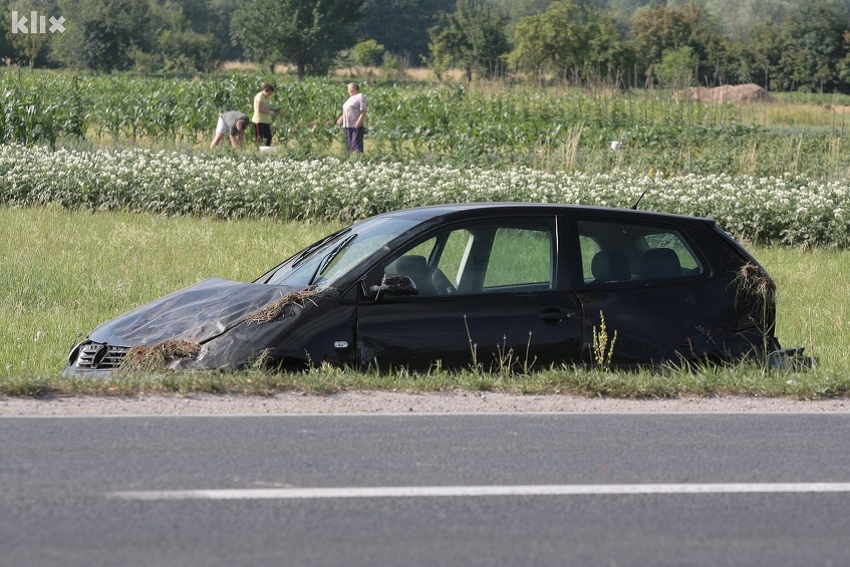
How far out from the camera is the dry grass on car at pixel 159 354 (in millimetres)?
7691

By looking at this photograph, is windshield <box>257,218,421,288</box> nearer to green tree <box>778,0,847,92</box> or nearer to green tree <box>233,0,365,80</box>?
green tree <box>778,0,847,92</box>

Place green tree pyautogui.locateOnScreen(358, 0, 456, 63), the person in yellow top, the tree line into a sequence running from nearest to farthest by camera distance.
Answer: the person in yellow top → the tree line → green tree pyautogui.locateOnScreen(358, 0, 456, 63)

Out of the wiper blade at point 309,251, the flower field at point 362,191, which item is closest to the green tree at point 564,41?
the flower field at point 362,191

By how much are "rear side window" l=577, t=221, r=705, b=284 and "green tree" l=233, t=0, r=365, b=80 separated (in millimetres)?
73415

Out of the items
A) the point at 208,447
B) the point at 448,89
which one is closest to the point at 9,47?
the point at 448,89

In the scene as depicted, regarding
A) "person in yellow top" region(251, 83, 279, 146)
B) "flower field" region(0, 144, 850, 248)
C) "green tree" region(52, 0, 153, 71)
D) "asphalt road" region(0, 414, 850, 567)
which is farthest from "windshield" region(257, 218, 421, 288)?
"green tree" region(52, 0, 153, 71)

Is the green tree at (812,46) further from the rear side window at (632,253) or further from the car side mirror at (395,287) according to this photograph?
the car side mirror at (395,287)

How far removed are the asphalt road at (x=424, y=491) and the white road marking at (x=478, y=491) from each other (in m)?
0.01

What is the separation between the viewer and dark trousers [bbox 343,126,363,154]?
2577cm

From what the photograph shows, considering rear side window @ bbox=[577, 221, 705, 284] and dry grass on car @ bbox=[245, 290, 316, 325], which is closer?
dry grass on car @ bbox=[245, 290, 316, 325]

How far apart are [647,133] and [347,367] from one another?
21.0 meters

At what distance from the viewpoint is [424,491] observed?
531 cm

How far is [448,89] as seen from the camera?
31.5 meters

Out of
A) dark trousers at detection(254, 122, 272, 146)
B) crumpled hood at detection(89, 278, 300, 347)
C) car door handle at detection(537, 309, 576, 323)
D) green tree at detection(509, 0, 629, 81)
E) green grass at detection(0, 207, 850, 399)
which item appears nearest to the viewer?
green grass at detection(0, 207, 850, 399)
